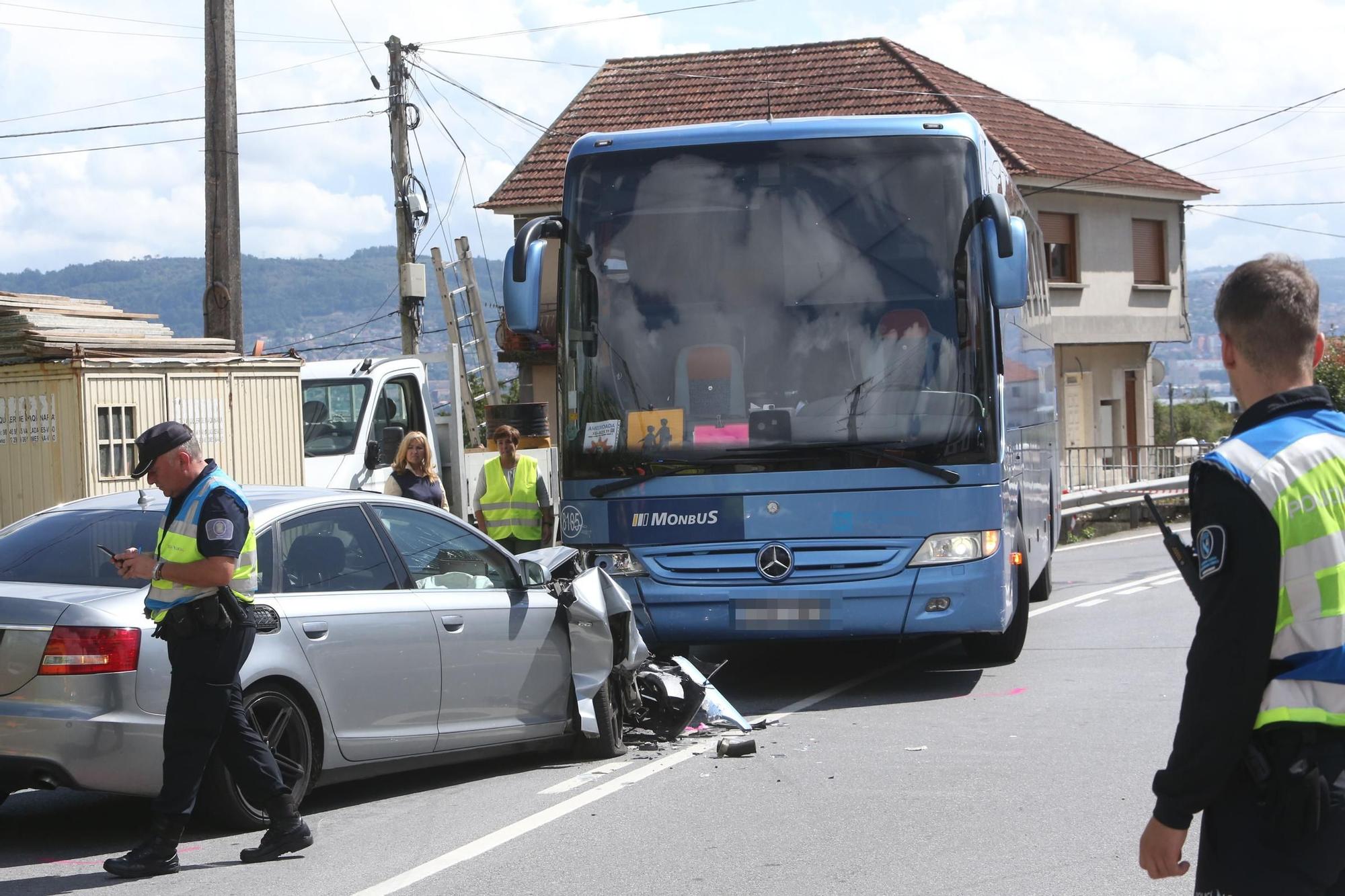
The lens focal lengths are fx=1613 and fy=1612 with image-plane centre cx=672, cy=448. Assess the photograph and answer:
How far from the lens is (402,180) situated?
84.0 feet

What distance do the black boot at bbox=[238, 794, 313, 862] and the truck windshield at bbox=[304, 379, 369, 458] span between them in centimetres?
889

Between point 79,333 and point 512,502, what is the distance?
13.0 ft

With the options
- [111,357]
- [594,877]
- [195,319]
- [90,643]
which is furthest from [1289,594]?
[195,319]

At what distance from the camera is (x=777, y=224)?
9789 millimetres

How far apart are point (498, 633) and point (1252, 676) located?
532 centimetres

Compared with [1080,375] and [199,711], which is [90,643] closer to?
[199,711]

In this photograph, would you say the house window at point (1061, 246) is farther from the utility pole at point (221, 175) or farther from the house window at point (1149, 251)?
the utility pole at point (221, 175)

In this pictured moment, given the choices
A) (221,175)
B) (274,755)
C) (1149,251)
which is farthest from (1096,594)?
(1149,251)

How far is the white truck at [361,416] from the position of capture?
1454 centimetres

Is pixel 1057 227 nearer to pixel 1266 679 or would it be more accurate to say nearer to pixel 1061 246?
pixel 1061 246

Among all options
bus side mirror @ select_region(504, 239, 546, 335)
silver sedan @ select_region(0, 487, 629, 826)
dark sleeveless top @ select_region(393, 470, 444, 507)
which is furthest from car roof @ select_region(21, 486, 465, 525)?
dark sleeveless top @ select_region(393, 470, 444, 507)

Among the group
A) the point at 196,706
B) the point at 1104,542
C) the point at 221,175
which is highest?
the point at 221,175

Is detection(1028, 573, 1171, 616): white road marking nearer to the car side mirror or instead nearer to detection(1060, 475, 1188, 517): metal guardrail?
detection(1060, 475, 1188, 517): metal guardrail

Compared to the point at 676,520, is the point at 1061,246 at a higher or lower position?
higher
